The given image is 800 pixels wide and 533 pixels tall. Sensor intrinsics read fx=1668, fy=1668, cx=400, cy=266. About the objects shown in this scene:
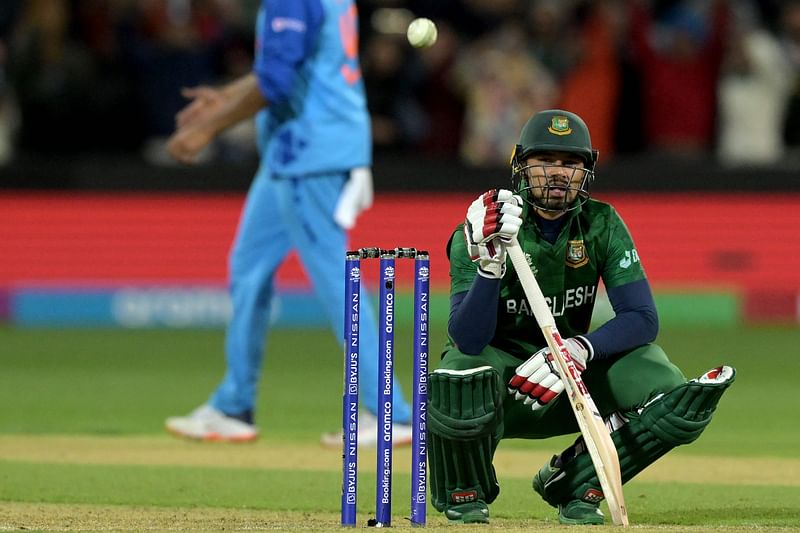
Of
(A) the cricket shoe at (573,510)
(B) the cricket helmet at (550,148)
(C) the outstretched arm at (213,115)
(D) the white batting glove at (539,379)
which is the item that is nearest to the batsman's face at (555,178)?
Result: (B) the cricket helmet at (550,148)

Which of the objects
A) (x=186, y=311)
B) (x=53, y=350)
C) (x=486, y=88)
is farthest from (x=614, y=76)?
(x=53, y=350)

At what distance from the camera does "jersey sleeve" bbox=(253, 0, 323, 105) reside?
7016 mm

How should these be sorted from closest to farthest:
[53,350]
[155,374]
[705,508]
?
[705,508]
[155,374]
[53,350]

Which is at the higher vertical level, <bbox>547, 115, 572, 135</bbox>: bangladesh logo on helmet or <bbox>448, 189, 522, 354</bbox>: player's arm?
<bbox>547, 115, 572, 135</bbox>: bangladesh logo on helmet

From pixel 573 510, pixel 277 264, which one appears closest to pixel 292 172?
pixel 277 264

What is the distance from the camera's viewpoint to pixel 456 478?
16.9 ft

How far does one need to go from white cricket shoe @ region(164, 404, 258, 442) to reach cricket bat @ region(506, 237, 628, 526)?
272cm

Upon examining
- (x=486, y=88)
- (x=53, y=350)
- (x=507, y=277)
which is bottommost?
(x=53, y=350)

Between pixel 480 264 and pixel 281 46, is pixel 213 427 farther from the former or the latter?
pixel 480 264

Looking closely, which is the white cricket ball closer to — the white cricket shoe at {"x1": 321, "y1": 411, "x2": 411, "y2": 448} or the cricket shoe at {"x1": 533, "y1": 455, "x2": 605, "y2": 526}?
the cricket shoe at {"x1": 533, "y1": 455, "x2": 605, "y2": 526}

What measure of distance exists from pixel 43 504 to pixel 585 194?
217 centimetres

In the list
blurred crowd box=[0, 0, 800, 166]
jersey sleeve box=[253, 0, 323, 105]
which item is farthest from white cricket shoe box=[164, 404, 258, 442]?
blurred crowd box=[0, 0, 800, 166]

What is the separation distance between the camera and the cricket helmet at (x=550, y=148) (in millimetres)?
5211

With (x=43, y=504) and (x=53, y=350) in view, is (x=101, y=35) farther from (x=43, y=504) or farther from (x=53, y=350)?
(x=43, y=504)
